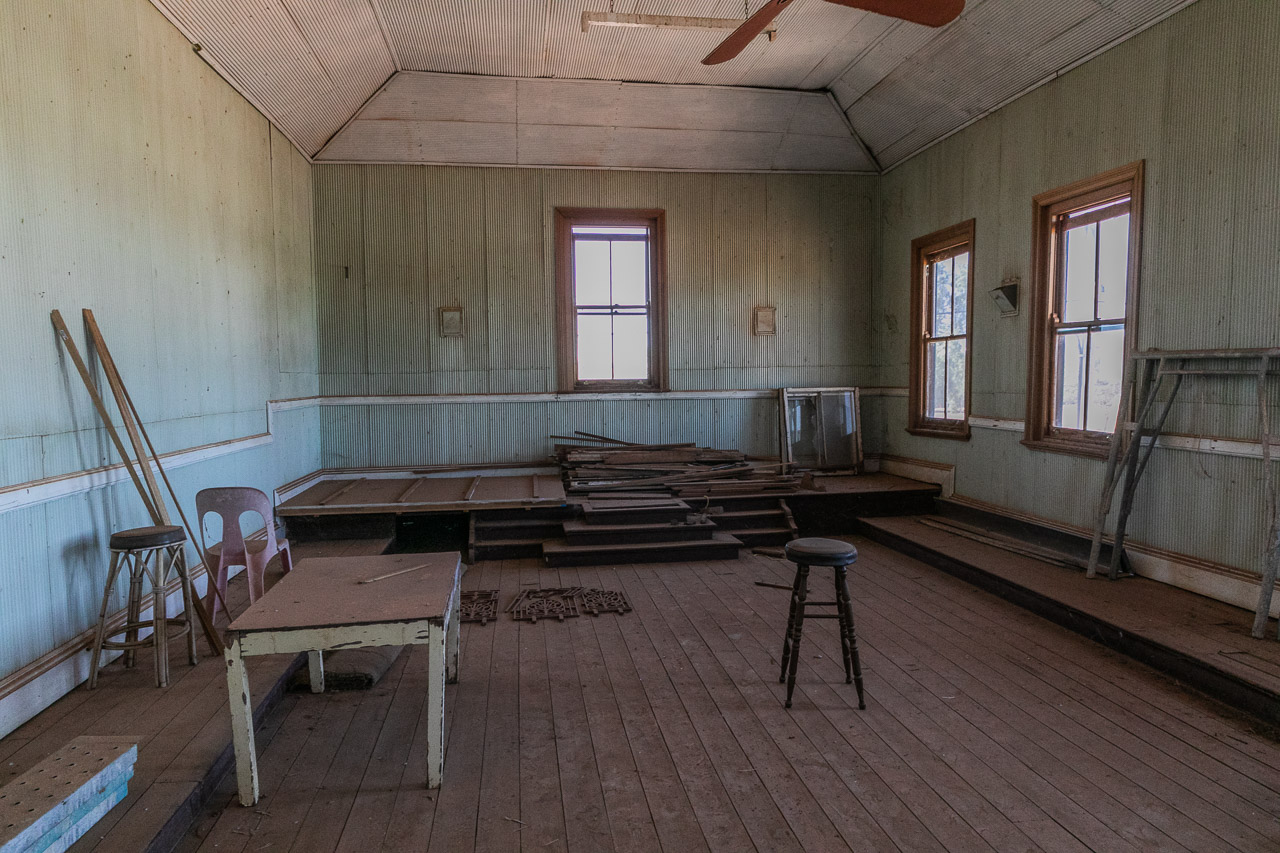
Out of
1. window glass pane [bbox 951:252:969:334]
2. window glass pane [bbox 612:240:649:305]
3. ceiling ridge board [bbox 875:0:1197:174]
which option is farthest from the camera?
window glass pane [bbox 612:240:649:305]

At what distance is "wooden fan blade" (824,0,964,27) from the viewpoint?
3217 mm

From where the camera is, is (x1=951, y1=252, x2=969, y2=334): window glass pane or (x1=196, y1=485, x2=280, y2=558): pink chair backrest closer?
(x1=196, y1=485, x2=280, y2=558): pink chair backrest

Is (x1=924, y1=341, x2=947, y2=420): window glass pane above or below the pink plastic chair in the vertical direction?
above

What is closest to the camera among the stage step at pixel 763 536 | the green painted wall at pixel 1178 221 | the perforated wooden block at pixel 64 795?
the perforated wooden block at pixel 64 795

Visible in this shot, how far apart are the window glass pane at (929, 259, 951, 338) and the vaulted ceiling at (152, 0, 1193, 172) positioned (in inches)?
47.8

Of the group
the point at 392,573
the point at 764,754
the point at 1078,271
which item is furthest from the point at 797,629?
the point at 1078,271

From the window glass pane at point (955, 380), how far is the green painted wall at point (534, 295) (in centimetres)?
121

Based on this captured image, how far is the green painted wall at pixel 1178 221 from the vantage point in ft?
→ 13.5

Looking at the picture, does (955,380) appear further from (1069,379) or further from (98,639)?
(98,639)

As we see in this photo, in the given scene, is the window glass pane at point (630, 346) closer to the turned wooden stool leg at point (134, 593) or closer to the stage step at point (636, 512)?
the stage step at point (636, 512)

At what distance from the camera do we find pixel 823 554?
11.1ft

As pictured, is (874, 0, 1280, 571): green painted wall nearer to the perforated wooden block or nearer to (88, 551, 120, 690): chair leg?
the perforated wooden block

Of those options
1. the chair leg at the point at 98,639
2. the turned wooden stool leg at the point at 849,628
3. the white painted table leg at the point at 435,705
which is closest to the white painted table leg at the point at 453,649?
the white painted table leg at the point at 435,705

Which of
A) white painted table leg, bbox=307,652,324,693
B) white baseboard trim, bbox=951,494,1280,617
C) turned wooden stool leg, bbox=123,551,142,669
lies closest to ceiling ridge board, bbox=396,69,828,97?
white baseboard trim, bbox=951,494,1280,617
